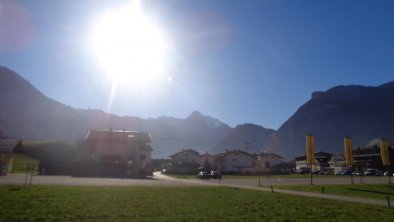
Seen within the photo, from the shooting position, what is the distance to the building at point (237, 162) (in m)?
108

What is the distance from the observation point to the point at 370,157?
377ft

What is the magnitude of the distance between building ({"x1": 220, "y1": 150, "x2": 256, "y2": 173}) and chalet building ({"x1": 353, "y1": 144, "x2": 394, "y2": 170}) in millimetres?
→ 30513

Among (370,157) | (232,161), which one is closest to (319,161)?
(370,157)

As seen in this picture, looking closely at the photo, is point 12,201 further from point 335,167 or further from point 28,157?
point 335,167

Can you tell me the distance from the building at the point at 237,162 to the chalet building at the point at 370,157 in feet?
100

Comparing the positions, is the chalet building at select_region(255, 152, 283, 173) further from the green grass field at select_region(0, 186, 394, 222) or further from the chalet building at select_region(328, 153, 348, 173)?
the green grass field at select_region(0, 186, 394, 222)

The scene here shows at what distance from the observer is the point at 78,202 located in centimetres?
1739

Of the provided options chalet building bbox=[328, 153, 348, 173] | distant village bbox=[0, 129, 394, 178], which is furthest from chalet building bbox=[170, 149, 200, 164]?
chalet building bbox=[328, 153, 348, 173]

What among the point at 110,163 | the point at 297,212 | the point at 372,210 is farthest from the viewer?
the point at 110,163

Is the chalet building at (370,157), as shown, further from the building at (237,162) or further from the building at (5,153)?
the building at (5,153)

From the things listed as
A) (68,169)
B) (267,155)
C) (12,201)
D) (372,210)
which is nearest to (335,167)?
(267,155)

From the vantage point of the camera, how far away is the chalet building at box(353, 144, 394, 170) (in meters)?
109

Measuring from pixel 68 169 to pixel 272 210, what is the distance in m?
50.9

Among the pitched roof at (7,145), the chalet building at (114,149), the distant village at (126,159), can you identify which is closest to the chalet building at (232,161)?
the distant village at (126,159)
